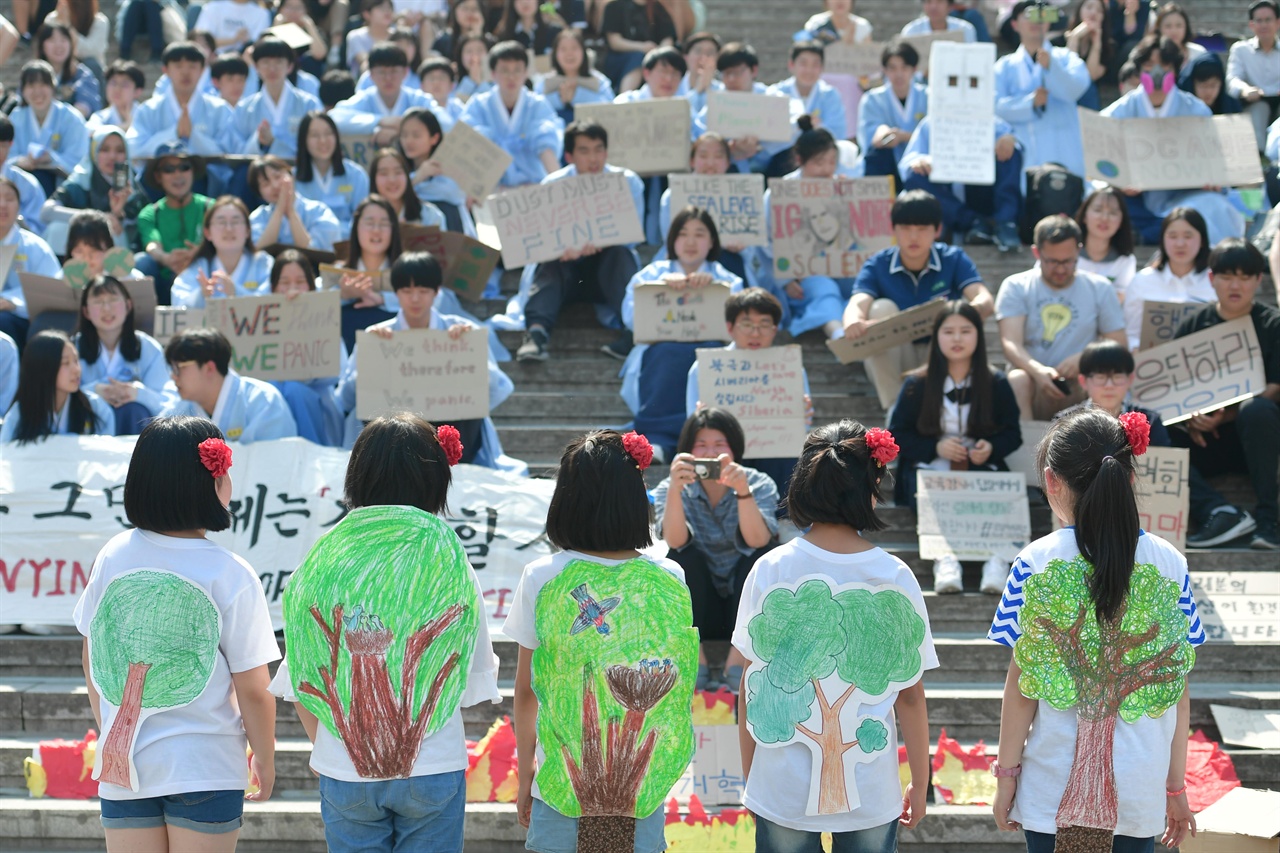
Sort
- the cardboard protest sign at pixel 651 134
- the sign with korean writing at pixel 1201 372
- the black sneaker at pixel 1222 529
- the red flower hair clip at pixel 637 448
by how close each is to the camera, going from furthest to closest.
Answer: the cardboard protest sign at pixel 651 134 < the sign with korean writing at pixel 1201 372 < the black sneaker at pixel 1222 529 < the red flower hair clip at pixel 637 448

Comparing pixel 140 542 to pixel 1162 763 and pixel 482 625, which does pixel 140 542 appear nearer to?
pixel 482 625

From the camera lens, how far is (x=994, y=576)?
19.8ft

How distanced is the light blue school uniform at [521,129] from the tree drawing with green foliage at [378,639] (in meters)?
6.88

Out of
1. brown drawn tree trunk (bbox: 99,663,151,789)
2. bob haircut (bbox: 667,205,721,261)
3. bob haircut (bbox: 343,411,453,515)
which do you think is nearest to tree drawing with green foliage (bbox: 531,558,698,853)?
bob haircut (bbox: 343,411,453,515)

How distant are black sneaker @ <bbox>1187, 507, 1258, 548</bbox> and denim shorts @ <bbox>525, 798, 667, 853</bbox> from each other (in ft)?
13.1

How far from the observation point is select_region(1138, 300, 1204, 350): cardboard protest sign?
24.0 feet

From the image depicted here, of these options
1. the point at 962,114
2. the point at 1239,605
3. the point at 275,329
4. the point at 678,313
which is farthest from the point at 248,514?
the point at 962,114

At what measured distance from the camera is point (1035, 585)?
3.37 meters

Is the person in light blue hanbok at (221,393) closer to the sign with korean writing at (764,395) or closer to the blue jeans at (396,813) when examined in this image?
the sign with korean writing at (764,395)

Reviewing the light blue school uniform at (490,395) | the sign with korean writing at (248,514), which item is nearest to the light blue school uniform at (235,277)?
the light blue school uniform at (490,395)

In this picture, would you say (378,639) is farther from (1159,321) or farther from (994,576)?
(1159,321)

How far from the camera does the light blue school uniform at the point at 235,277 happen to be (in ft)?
25.9

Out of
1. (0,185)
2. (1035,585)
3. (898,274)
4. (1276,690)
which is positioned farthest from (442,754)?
(0,185)

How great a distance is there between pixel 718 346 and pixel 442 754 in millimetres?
4314
